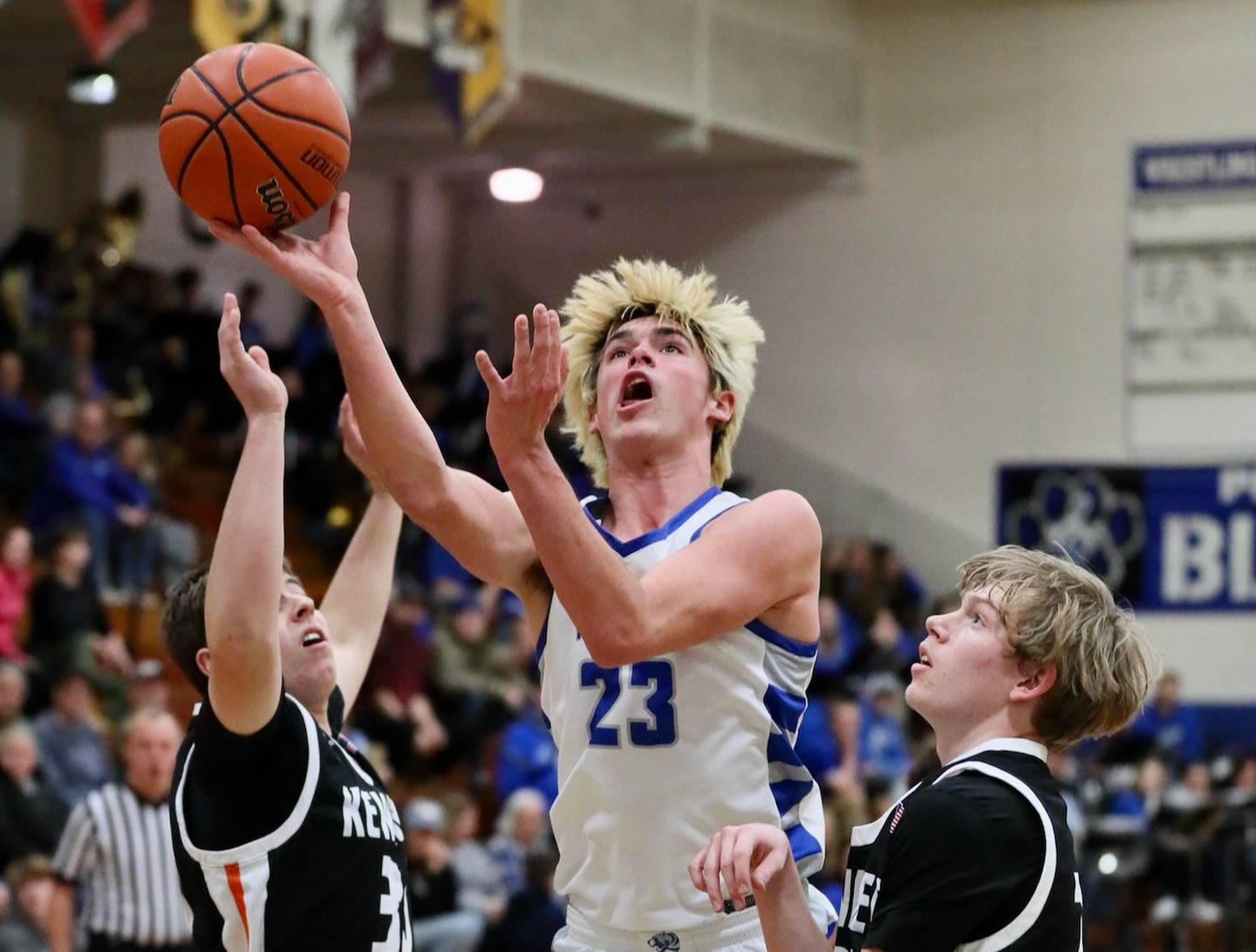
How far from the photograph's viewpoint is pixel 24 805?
8867 mm

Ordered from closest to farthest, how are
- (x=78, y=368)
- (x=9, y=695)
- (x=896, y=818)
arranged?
(x=896, y=818), (x=9, y=695), (x=78, y=368)

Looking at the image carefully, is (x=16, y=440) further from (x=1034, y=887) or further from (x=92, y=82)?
(x=1034, y=887)

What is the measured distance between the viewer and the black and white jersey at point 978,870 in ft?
9.70

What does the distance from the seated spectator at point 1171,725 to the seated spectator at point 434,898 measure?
26.9 ft

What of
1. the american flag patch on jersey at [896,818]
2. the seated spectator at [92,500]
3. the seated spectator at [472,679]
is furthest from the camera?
the seated spectator at [472,679]

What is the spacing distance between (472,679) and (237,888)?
9.49 m

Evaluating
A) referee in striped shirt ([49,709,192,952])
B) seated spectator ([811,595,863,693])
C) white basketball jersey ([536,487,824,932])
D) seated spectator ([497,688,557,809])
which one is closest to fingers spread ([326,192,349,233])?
white basketball jersey ([536,487,824,932])

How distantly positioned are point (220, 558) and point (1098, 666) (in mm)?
1496

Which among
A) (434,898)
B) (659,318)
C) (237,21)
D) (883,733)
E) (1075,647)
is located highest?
(237,21)

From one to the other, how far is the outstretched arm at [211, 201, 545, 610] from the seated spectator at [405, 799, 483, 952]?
20.9ft

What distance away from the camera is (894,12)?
2056 cm

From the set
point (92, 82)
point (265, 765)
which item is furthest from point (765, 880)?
point (92, 82)

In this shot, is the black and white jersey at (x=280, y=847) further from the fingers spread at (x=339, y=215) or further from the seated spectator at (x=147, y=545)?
the seated spectator at (x=147, y=545)

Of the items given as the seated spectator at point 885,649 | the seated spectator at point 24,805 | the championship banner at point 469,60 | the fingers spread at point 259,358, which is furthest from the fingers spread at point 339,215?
the seated spectator at point 885,649
